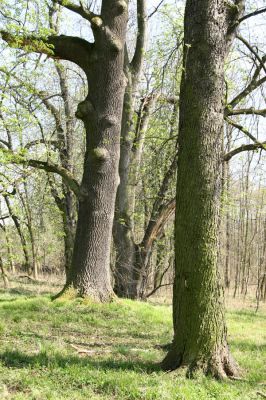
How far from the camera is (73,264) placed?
9.45 m

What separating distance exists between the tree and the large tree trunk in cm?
440

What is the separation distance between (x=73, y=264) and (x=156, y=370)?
471cm

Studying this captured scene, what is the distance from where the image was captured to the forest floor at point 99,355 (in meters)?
4.28

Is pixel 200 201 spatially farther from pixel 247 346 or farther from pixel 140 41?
pixel 140 41

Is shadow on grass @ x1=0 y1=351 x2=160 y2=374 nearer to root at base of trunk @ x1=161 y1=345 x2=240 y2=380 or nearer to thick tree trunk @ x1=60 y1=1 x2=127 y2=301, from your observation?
root at base of trunk @ x1=161 y1=345 x2=240 y2=380

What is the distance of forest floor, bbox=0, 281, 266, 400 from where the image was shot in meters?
4.28

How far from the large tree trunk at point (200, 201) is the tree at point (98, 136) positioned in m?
4.40

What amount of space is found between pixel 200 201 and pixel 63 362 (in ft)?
8.04

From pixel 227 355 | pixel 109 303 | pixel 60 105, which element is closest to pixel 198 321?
pixel 227 355

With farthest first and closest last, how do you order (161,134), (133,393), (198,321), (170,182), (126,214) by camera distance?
(161,134)
(170,182)
(126,214)
(198,321)
(133,393)

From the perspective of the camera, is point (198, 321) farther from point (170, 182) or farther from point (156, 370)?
point (170, 182)

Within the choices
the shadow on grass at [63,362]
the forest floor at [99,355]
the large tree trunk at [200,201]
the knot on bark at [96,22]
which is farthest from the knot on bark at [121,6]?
the shadow on grass at [63,362]

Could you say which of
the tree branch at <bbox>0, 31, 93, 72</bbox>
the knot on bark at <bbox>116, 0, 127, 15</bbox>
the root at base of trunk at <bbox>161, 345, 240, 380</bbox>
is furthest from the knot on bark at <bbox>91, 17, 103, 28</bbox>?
the root at base of trunk at <bbox>161, 345, 240, 380</bbox>

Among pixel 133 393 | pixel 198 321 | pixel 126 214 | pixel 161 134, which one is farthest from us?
pixel 161 134
